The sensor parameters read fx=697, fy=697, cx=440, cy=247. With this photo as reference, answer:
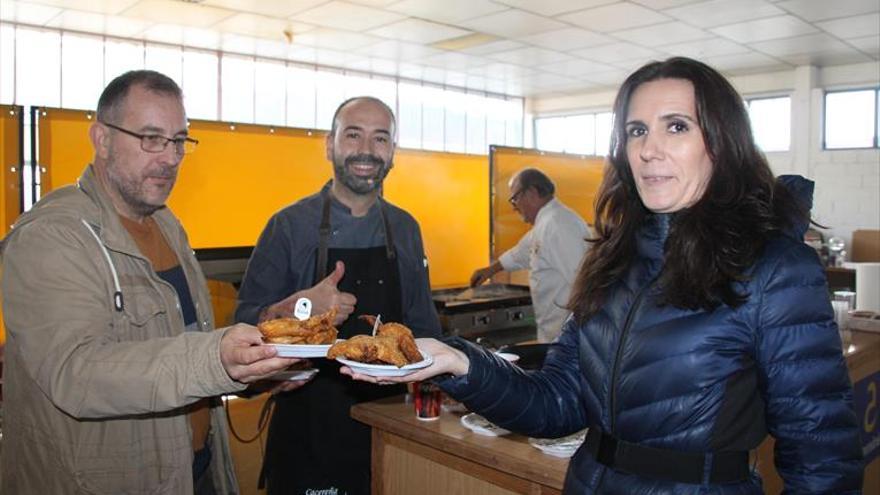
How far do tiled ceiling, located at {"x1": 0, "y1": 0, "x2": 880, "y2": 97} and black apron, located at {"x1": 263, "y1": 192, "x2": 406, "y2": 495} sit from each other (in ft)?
15.7

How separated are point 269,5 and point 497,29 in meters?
2.50

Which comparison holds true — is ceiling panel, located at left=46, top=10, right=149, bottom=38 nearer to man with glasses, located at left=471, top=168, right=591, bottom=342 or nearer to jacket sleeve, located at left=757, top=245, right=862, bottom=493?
man with glasses, located at left=471, top=168, right=591, bottom=342

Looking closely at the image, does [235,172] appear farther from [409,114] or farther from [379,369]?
[409,114]

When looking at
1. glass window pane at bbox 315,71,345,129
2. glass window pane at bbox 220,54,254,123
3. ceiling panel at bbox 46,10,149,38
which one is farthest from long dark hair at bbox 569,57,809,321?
glass window pane at bbox 315,71,345,129

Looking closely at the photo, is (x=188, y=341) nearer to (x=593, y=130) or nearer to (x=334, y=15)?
(x=334, y=15)

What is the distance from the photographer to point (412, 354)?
5.14ft

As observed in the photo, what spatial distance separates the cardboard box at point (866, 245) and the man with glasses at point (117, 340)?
9375mm

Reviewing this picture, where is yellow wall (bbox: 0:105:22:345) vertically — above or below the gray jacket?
above

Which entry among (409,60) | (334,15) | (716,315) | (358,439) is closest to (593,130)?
(409,60)

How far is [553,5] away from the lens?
6.82m

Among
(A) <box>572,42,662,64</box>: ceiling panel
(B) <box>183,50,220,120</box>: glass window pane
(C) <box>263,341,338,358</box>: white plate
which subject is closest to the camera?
(C) <box>263,341,338,358</box>: white plate

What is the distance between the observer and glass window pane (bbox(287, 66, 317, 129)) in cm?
1037

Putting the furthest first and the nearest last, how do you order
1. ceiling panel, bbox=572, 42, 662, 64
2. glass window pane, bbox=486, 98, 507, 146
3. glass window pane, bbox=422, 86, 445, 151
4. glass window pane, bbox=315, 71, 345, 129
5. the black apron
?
glass window pane, bbox=486, 98, 507, 146 < glass window pane, bbox=422, 86, 445, 151 < glass window pane, bbox=315, 71, 345, 129 < ceiling panel, bbox=572, 42, 662, 64 < the black apron

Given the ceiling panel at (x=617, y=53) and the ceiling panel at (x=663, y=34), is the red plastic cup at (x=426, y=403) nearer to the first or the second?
the ceiling panel at (x=663, y=34)
